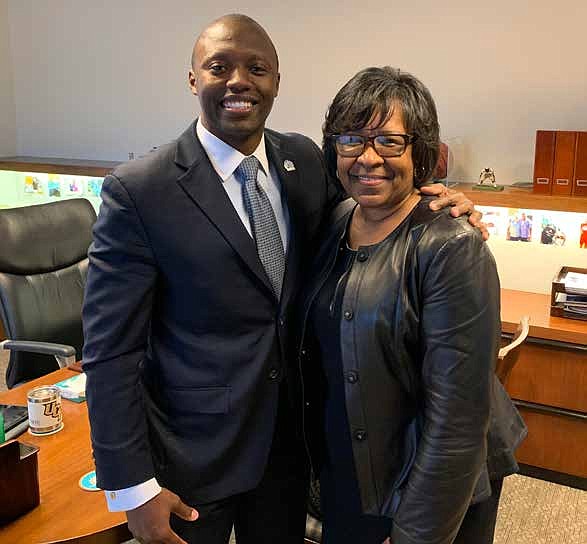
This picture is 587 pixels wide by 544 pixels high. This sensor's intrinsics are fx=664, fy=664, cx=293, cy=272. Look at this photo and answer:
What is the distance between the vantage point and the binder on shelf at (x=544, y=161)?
2.90m

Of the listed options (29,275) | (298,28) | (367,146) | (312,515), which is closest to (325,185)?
(367,146)

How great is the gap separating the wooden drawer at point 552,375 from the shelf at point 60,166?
2.61 m

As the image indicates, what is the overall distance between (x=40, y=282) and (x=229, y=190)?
5.18ft

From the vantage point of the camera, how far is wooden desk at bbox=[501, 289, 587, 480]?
8.77 ft

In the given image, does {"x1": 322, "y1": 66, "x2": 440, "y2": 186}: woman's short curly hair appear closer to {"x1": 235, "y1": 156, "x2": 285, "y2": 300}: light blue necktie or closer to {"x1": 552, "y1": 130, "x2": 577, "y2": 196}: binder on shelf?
{"x1": 235, "y1": 156, "x2": 285, "y2": 300}: light blue necktie

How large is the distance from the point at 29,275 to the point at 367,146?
1840mm

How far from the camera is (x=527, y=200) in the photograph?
291 centimetres

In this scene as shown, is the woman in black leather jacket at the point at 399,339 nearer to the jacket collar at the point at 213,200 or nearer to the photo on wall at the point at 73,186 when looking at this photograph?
the jacket collar at the point at 213,200

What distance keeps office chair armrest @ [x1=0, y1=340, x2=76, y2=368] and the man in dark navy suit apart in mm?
1100

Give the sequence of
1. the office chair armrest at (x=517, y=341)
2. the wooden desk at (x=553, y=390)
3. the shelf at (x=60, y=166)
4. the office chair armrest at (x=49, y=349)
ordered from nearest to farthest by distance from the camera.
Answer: the office chair armrest at (x=517, y=341) < the office chair armrest at (x=49, y=349) < the wooden desk at (x=553, y=390) < the shelf at (x=60, y=166)

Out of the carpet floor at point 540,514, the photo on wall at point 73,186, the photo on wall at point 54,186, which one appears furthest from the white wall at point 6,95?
the carpet floor at point 540,514

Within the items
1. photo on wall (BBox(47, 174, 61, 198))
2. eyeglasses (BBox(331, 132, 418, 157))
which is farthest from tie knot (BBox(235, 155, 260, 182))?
photo on wall (BBox(47, 174, 61, 198))

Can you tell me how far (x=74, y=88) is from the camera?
4453mm

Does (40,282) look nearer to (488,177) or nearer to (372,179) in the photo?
(372,179)
